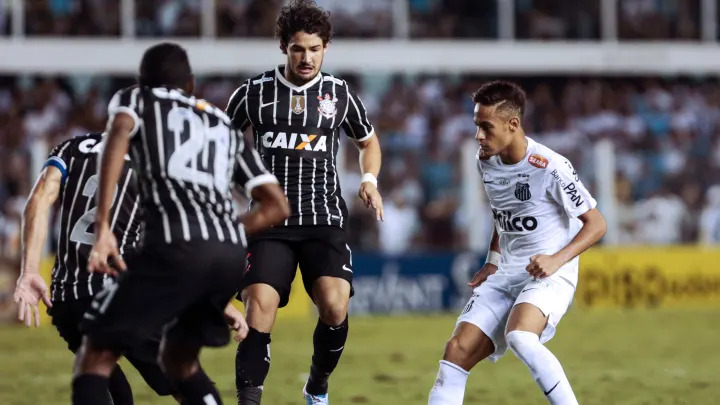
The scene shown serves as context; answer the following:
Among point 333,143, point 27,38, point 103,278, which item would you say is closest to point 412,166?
point 27,38

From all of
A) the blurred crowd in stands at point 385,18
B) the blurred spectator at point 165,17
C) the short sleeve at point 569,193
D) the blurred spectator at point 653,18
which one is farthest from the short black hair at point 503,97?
the blurred spectator at point 653,18

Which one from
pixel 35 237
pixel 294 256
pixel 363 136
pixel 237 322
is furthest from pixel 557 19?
pixel 35 237

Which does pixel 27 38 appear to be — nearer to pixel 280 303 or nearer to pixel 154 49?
pixel 280 303

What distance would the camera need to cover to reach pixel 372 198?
7.43 meters

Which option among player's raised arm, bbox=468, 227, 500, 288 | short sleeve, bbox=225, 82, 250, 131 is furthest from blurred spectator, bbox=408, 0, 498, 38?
player's raised arm, bbox=468, 227, 500, 288

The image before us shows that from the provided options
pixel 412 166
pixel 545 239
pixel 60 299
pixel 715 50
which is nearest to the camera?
pixel 60 299

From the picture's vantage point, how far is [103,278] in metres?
6.23

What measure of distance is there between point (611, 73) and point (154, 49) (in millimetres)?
22217

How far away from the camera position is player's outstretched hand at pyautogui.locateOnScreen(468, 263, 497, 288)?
23.1ft

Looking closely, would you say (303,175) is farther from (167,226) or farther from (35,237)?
(167,226)

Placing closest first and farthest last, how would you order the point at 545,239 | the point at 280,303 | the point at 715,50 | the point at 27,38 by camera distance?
the point at 545,239 < the point at 280,303 < the point at 27,38 < the point at 715,50

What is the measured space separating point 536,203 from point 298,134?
151 cm

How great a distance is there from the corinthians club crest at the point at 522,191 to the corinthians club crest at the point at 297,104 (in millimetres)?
1421

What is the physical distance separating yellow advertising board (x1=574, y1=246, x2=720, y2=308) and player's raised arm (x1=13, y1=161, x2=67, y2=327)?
14.7 metres
